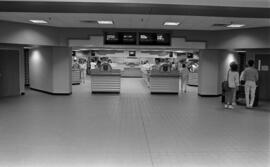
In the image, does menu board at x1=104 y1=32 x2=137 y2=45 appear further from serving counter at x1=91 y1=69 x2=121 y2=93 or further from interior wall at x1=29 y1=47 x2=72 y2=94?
interior wall at x1=29 y1=47 x2=72 y2=94

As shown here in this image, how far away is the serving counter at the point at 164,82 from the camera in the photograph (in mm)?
12094

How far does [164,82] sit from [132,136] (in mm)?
7177

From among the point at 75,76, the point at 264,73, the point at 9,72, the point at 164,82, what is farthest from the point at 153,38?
the point at 75,76

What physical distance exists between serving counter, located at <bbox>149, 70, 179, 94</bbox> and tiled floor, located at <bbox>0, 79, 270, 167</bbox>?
3.69 m

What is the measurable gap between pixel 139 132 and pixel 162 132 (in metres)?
0.49

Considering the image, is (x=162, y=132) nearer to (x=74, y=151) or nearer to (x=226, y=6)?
(x=74, y=151)

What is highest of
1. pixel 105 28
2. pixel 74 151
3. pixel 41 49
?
pixel 105 28

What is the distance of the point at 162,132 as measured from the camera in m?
5.58

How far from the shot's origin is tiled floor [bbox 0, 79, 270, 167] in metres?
4.00

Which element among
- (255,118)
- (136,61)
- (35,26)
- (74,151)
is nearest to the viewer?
(74,151)

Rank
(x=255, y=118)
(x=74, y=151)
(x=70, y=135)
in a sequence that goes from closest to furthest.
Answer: (x=74, y=151)
(x=70, y=135)
(x=255, y=118)

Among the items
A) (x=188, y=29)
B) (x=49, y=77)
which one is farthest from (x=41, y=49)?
(x=188, y=29)

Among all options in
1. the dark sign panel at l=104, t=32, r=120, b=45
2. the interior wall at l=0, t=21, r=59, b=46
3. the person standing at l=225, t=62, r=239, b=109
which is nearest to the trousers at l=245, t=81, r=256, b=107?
the person standing at l=225, t=62, r=239, b=109

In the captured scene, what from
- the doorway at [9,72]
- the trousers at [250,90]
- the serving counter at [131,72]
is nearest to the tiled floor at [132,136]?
the trousers at [250,90]
